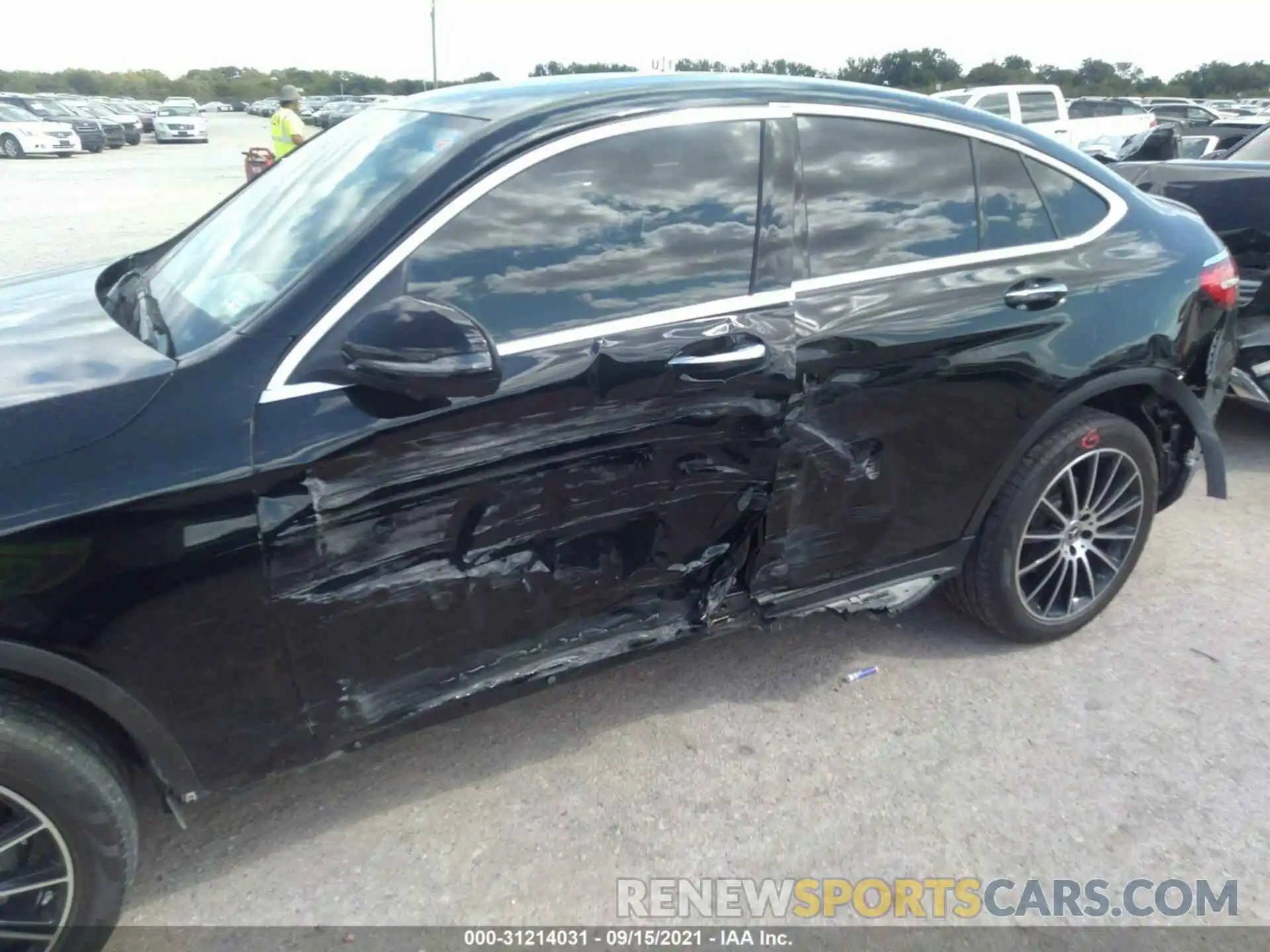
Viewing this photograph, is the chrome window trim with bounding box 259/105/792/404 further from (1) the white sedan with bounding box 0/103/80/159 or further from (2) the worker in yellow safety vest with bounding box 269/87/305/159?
(1) the white sedan with bounding box 0/103/80/159

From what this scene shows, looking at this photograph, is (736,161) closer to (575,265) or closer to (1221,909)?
(575,265)

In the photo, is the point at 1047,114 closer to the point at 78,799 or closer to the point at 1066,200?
the point at 1066,200

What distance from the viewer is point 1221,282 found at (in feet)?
11.6

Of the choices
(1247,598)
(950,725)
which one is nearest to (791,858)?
(950,725)

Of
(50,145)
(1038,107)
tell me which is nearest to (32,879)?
(1038,107)

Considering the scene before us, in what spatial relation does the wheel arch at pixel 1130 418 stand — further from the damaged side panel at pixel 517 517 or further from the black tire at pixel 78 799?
the black tire at pixel 78 799

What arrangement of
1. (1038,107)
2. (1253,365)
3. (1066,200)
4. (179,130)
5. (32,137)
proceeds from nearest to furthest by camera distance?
1. (1066,200)
2. (1253,365)
3. (1038,107)
4. (32,137)
5. (179,130)

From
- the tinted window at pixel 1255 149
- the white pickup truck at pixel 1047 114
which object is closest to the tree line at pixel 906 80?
the white pickup truck at pixel 1047 114

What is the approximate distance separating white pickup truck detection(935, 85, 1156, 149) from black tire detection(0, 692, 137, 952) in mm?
15026

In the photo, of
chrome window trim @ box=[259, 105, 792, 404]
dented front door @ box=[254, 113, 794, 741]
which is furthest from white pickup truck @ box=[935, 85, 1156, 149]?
dented front door @ box=[254, 113, 794, 741]

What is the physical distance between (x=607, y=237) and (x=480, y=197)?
0.35 meters

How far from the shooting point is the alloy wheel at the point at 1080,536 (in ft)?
11.3

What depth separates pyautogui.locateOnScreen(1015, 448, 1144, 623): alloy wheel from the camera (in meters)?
3.44

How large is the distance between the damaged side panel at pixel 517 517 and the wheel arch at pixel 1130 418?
0.94 metres
